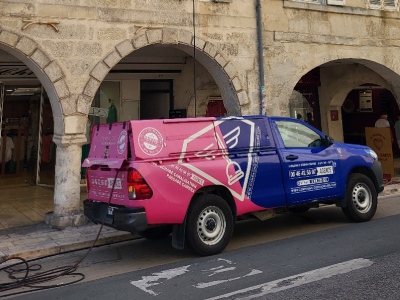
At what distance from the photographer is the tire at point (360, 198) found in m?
7.53

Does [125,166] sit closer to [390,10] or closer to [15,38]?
[15,38]

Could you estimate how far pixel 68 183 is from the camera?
26.7ft

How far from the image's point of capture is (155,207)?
556 cm

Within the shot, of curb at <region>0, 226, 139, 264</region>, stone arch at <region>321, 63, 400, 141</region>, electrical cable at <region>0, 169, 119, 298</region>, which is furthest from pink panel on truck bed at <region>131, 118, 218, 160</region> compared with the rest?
stone arch at <region>321, 63, 400, 141</region>

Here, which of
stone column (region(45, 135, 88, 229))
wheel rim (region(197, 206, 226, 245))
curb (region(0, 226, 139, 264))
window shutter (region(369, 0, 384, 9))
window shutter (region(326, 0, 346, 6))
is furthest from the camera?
window shutter (region(369, 0, 384, 9))

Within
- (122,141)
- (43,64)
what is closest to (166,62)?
(43,64)

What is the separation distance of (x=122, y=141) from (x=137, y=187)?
2.39 feet

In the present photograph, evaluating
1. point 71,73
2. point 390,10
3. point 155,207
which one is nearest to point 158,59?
point 71,73

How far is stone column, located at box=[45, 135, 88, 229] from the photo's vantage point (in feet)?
26.5

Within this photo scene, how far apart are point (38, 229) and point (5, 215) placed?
1.72 meters

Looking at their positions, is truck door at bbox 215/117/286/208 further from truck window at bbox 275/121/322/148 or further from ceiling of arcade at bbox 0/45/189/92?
ceiling of arcade at bbox 0/45/189/92

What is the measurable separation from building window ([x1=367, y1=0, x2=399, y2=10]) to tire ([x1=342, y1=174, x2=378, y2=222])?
267 inches

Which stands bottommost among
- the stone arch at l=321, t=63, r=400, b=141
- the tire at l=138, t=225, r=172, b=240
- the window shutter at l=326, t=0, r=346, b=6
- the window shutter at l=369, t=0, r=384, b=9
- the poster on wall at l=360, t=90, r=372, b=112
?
the tire at l=138, t=225, r=172, b=240

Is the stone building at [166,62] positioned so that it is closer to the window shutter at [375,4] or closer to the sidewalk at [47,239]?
the window shutter at [375,4]
